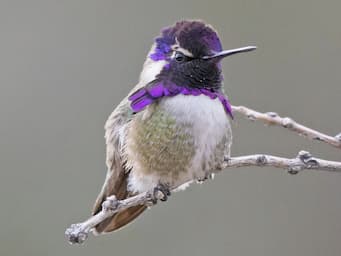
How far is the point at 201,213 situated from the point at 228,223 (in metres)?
0.21

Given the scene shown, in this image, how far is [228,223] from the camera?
18.3 feet

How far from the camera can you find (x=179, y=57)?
332 cm

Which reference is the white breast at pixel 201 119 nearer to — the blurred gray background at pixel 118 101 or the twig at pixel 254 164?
the twig at pixel 254 164

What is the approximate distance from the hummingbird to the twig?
0.56ft

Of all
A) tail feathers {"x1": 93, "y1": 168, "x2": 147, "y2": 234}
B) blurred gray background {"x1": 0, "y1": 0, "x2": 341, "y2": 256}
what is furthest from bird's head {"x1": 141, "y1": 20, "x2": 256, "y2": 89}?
blurred gray background {"x1": 0, "y1": 0, "x2": 341, "y2": 256}

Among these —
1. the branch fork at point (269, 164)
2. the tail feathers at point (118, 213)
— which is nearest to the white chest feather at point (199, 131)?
the branch fork at point (269, 164)

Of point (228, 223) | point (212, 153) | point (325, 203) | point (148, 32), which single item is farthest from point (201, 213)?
point (212, 153)

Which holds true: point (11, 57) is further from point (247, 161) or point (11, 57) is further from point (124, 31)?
point (247, 161)

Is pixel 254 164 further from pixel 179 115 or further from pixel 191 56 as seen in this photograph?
pixel 191 56

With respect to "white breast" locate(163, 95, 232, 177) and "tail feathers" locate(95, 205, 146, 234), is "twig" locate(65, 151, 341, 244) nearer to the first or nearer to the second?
"white breast" locate(163, 95, 232, 177)

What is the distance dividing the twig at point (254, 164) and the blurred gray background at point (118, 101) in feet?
7.25

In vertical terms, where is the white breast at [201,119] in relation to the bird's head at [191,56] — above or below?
below

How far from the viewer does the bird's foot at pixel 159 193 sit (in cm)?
325

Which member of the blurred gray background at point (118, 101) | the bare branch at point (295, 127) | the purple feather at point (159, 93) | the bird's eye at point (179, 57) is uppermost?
the bird's eye at point (179, 57)
